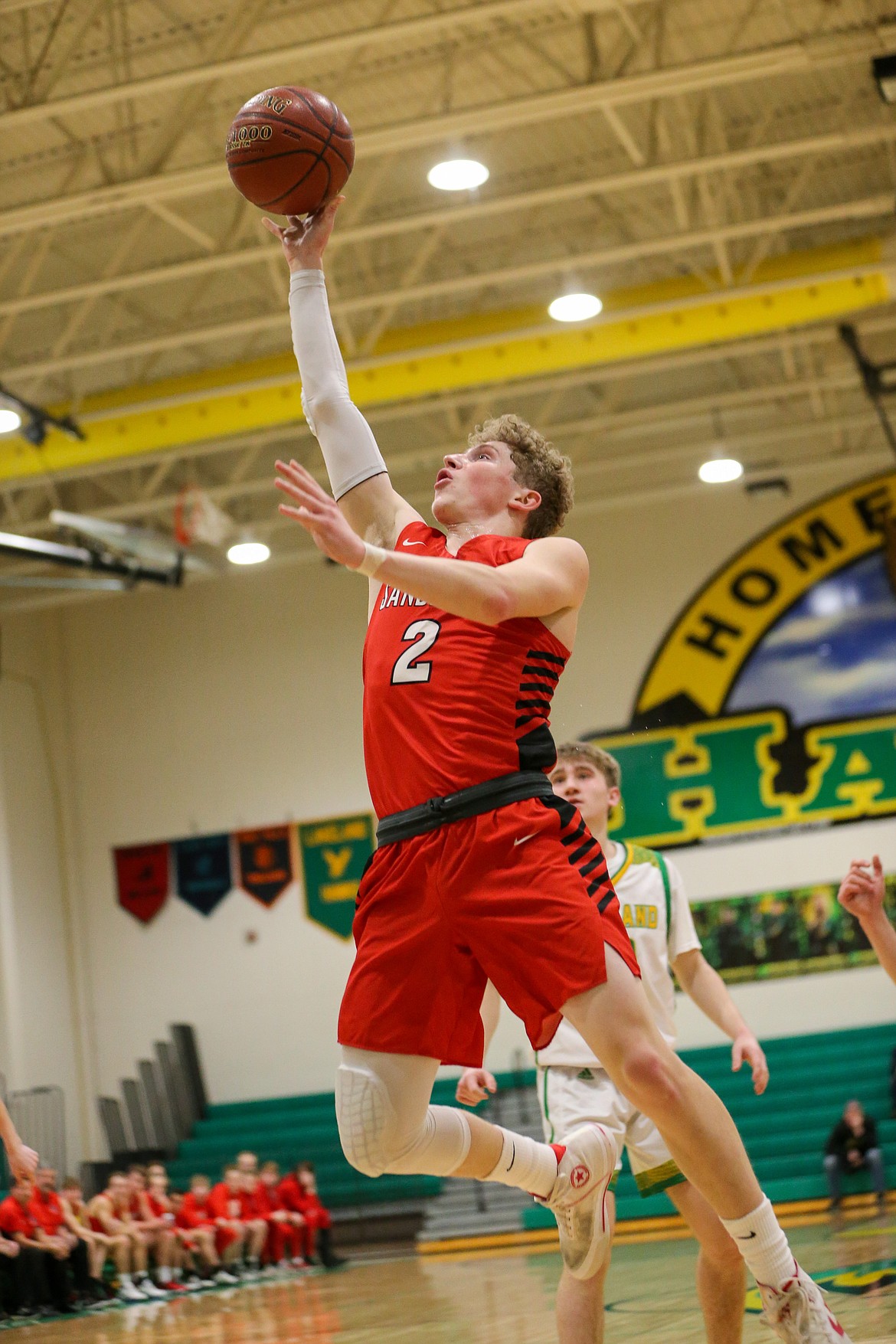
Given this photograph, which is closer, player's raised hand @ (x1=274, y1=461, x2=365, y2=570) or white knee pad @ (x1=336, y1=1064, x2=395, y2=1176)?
player's raised hand @ (x1=274, y1=461, x2=365, y2=570)

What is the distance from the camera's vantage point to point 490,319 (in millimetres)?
13156

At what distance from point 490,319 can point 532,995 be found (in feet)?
35.7

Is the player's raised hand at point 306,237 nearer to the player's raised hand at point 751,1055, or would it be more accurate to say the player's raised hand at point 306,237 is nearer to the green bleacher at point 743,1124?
the player's raised hand at point 751,1055

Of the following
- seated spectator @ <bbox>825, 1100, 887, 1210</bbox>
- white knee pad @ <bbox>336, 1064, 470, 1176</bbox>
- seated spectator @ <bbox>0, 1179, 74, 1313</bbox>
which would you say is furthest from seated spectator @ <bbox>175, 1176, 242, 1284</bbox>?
white knee pad @ <bbox>336, 1064, 470, 1176</bbox>

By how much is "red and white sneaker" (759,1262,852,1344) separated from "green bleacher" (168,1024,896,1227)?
11.5 m

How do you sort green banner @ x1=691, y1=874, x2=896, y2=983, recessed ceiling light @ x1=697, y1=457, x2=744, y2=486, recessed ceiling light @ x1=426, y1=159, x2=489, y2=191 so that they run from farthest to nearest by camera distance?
1. green banner @ x1=691, y1=874, x2=896, y2=983
2. recessed ceiling light @ x1=697, y1=457, x2=744, y2=486
3. recessed ceiling light @ x1=426, y1=159, x2=489, y2=191

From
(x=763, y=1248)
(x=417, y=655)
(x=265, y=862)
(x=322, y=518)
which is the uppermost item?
(x=265, y=862)

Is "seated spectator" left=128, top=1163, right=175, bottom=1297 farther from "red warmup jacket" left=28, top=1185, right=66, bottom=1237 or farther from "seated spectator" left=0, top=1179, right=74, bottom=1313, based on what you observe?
"seated spectator" left=0, top=1179, right=74, bottom=1313

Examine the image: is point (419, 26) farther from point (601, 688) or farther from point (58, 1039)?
point (58, 1039)

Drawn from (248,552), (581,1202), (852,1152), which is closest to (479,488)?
(581,1202)

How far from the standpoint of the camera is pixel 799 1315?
113 inches

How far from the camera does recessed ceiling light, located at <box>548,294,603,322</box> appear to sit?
11562mm

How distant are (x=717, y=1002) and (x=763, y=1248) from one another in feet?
5.06

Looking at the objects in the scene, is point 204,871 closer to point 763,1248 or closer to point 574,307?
point 574,307
